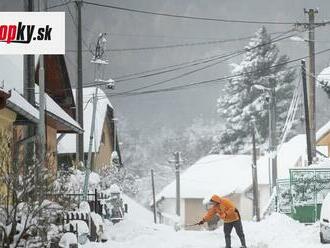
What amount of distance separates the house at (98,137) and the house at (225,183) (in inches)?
385

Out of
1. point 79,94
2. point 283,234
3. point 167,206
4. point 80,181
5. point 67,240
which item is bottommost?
point 167,206

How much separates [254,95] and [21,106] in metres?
63.7

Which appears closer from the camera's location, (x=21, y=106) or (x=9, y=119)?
(x=21, y=106)

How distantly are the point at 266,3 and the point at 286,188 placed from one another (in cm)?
13479

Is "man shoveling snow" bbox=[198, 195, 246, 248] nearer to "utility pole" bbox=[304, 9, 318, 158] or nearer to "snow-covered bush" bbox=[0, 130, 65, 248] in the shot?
"snow-covered bush" bbox=[0, 130, 65, 248]

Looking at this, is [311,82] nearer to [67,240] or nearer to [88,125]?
[67,240]

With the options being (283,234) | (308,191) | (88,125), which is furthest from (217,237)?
(88,125)

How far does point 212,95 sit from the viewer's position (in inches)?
5379

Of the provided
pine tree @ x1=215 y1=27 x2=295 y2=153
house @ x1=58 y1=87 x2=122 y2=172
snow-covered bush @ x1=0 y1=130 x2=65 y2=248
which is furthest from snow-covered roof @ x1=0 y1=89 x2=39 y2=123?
pine tree @ x1=215 y1=27 x2=295 y2=153

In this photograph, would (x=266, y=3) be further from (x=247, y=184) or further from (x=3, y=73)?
(x=3, y=73)

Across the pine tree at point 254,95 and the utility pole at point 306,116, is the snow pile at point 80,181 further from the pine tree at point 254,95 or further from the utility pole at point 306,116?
the pine tree at point 254,95

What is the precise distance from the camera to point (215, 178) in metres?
60.5

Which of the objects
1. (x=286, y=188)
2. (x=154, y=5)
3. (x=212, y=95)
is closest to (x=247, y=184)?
(x=286, y=188)

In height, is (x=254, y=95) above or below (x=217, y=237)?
above
